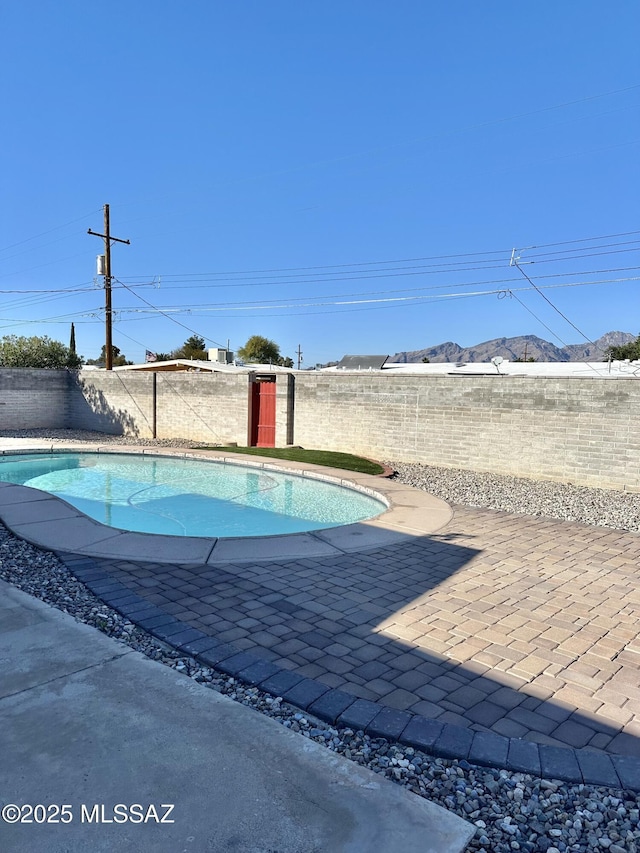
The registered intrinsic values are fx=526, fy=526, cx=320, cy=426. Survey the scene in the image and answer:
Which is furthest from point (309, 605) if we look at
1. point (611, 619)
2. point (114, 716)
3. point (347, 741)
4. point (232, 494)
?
point (232, 494)

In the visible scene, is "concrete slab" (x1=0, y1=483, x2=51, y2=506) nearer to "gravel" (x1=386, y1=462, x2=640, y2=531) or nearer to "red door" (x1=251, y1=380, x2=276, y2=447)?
"gravel" (x1=386, y1=462, x2=640, y2=531)

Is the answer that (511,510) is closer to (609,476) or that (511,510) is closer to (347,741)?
(609,476)

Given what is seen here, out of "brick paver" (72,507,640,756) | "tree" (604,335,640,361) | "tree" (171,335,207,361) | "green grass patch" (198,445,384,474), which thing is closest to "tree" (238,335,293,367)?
"tree" (171,335,207,361)

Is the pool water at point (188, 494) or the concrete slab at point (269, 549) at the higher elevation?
the concrete slab at point (269, 549)

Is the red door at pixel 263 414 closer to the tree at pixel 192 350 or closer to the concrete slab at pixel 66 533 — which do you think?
the concrete slab at pixel 66 533

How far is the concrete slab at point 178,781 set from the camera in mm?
1966

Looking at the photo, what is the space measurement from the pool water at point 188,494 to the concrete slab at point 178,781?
187 inches

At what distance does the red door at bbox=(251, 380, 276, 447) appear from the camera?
1595cm

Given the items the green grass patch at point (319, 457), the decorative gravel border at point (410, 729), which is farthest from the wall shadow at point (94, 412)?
the decorative gravel border at point (410, 729)

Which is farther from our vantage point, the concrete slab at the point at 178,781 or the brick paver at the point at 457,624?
the brick paver at the point at 457,624

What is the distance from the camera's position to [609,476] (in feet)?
34.1

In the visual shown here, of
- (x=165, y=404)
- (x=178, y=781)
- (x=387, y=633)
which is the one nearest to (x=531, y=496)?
(x=387, y=633)

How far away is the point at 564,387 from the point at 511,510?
12.5 ft

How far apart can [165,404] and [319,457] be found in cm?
740
